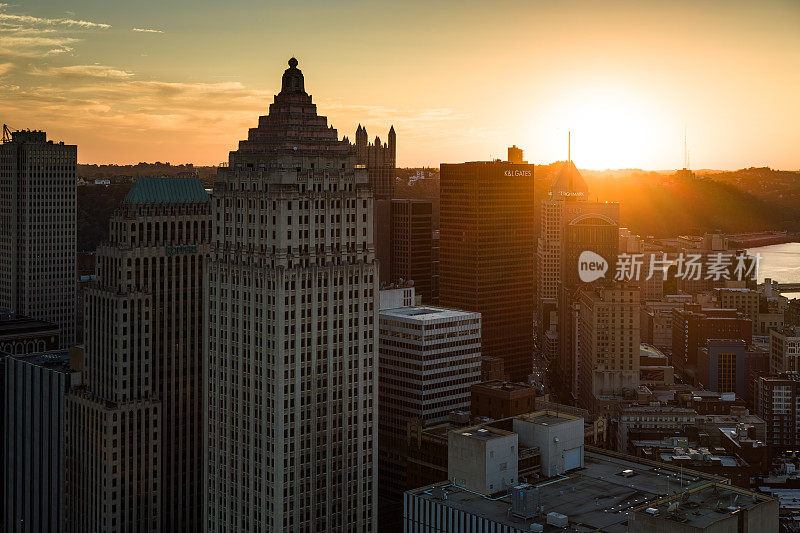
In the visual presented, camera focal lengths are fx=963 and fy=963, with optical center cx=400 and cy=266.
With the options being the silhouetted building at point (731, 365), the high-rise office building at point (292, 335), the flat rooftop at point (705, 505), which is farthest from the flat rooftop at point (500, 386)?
the silhouetted building at point (731, 365)

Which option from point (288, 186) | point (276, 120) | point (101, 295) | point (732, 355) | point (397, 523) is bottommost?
point (397, 523)

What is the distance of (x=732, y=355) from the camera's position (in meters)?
192

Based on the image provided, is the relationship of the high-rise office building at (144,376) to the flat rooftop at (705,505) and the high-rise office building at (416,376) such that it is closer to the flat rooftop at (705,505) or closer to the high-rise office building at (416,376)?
the high-rise office building at (416,376)

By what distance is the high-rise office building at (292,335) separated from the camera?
8500 centimetres

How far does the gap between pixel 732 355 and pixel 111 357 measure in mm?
130818

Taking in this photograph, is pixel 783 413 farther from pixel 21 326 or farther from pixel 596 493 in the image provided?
pixel 21 326

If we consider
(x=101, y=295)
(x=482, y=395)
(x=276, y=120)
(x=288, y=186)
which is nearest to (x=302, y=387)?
(x=288, y=186)

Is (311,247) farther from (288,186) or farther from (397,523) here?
(397,523)

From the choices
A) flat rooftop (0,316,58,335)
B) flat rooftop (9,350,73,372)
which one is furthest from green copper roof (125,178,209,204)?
flat rooftop (0,316,58,335)

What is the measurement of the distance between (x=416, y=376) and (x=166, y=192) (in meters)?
39.9

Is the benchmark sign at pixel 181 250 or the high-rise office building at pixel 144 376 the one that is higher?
the benchmark sign at pixel 181 250

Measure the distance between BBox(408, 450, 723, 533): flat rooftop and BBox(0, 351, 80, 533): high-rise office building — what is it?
51468 mm

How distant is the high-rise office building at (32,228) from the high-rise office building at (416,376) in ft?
311

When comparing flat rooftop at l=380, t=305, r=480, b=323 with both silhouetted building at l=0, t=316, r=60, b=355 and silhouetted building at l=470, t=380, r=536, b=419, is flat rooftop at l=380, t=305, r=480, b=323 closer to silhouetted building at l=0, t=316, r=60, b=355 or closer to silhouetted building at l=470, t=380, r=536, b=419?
silhouetted building at l=470, t=380, r=536, b=419
